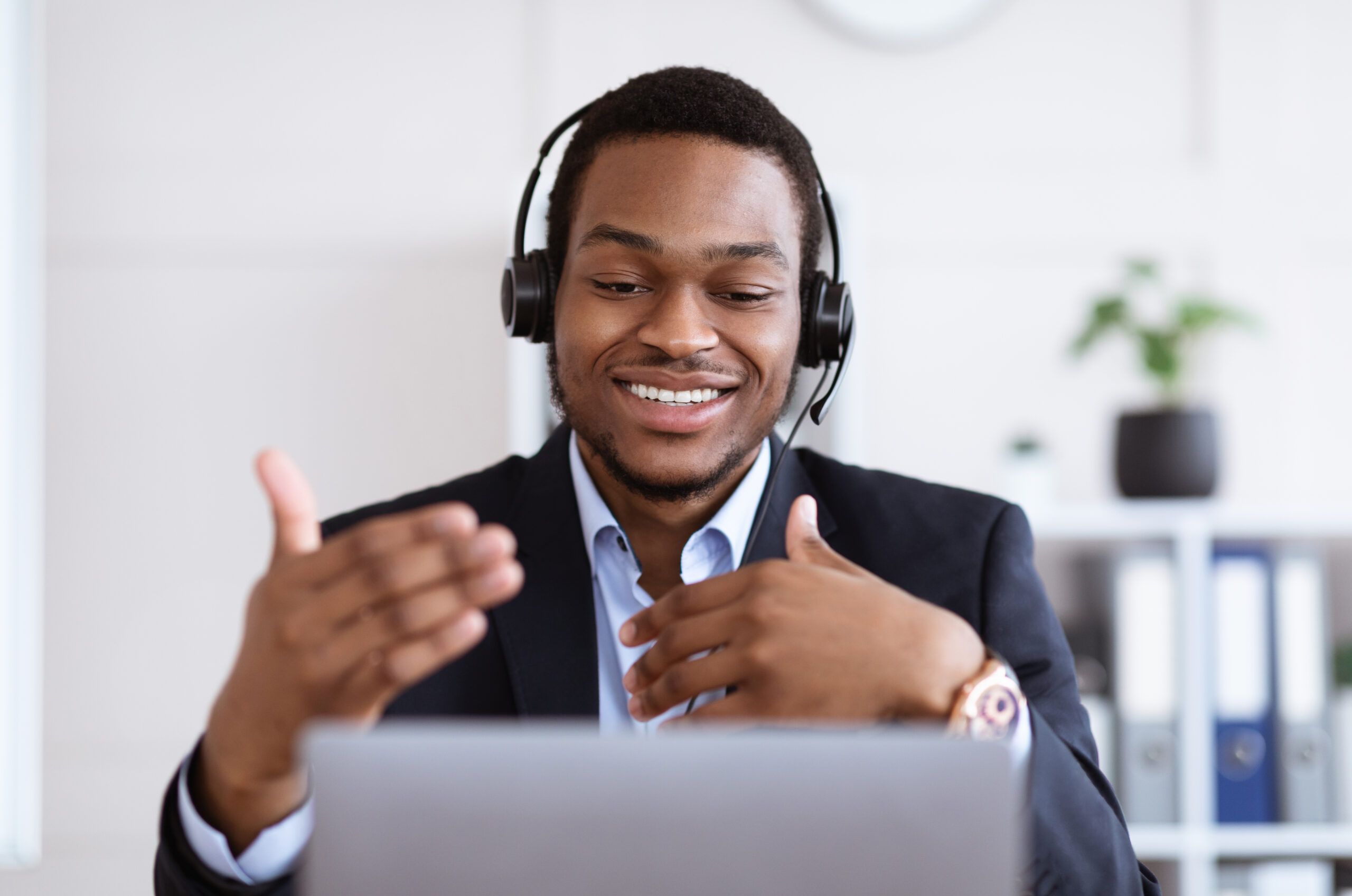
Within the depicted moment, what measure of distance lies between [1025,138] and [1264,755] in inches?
48.4

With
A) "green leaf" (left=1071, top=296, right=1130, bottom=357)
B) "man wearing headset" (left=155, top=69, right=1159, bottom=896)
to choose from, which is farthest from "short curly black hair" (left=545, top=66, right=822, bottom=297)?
"green leaf" (left=1071, top=296, right=1130, bottom=357)

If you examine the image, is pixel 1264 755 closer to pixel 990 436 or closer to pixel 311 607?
pixel 990 436

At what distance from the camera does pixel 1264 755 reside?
178 cm

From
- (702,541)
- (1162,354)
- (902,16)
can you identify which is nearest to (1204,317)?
(1162,354)

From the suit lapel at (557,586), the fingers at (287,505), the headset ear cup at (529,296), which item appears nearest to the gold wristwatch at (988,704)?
the fingers at (287,505)

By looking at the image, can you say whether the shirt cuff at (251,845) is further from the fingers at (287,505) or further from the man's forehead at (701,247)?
the man's forehead at (701,247)

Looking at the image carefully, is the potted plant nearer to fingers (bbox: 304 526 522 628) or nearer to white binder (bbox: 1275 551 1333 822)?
white binder (bbox: 1275 551 1333 822)

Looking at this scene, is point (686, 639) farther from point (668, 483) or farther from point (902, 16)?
point (902, 16)

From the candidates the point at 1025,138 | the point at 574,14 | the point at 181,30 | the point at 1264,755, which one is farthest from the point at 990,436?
the point at 181,30

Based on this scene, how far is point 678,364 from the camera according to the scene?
3.60ft

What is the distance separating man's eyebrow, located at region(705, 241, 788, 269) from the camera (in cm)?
107

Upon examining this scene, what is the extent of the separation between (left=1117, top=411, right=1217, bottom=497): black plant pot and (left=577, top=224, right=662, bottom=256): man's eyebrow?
1222 mm

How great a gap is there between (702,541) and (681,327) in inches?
9.7

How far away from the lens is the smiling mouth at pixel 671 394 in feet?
3.67
